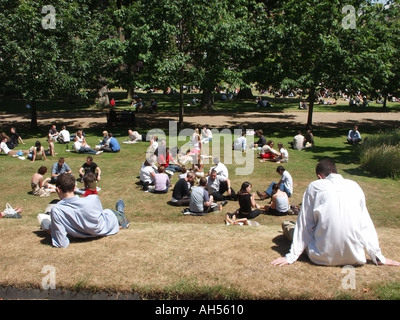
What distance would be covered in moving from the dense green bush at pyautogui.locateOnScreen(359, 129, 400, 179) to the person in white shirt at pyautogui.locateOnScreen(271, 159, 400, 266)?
9921 mm

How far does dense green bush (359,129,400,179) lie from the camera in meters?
14.9

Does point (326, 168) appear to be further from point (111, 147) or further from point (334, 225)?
point (111, 147)

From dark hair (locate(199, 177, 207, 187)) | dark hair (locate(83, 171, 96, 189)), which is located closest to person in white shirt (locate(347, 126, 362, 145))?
dark hair (locate(199, 177, 207, 187))

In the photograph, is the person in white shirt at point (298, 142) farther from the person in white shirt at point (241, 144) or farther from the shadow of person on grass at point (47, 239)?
the shadow of person on grass at point (47, 239)

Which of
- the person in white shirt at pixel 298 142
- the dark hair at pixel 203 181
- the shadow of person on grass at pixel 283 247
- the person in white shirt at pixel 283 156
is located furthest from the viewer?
the person in white shirt at pixel 298 142

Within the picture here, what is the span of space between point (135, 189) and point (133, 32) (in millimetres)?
12591

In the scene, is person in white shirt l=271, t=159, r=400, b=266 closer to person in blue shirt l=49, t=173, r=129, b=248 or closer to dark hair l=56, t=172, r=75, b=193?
person in blue shirt l=49, t=173, r=129, b=248

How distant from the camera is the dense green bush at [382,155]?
1487 centimetres

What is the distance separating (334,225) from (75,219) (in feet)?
13.2

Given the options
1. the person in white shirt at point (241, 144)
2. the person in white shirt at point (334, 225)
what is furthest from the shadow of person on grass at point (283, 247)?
the person in white shirt at point (241, 144)

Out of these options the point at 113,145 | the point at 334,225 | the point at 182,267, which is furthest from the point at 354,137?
the point at 182,267

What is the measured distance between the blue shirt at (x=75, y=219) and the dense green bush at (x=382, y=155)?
38.6ft

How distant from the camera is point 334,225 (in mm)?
5555
